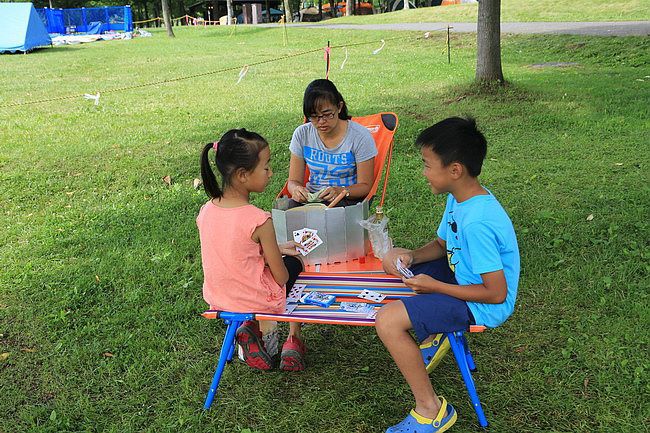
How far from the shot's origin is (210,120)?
27.6 feet

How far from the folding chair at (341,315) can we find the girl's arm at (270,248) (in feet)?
0.60

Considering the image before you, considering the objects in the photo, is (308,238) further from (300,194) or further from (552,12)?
(552,12)

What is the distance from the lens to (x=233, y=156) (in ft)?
8.20

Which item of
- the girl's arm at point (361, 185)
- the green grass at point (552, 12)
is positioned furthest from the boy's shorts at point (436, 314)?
the green grass at point (552, 12)

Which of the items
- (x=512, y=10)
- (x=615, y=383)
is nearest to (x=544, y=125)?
(x=615, y=383)

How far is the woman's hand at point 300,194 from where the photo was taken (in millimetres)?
3459

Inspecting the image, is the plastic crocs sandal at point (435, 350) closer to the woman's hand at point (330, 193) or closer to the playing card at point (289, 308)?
the playing card at point (289, 308)

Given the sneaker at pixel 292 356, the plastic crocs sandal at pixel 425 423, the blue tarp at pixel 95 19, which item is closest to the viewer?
the plastic crocs sandal at pixel 425 423

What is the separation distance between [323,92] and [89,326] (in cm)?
187

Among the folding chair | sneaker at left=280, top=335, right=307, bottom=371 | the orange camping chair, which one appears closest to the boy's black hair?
the folding chair

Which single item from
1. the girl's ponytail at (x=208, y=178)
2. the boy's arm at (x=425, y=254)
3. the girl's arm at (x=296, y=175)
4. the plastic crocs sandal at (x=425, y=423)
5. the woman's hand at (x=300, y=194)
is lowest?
the plastic crocs sandal at (x=425, y=423)

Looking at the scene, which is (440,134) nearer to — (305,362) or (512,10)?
(305,362)

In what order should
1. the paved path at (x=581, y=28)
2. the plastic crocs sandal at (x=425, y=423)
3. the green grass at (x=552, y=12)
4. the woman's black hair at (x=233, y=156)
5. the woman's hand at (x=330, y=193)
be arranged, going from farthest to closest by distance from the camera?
the green grass at (x=552, y=12)
the paved path at (x=581, y=28)
the woman's hand at (x=330, y=193)
the woman's black hair at (x=233, y=156)
the plastic crocs sandal at (x=425, y=423)

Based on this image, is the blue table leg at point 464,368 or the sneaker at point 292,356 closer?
the blue table leg at point 464,368
